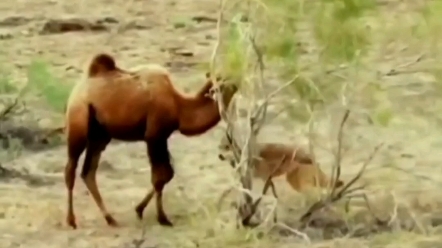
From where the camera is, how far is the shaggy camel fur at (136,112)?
1.71 metres

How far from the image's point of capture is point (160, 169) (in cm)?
175

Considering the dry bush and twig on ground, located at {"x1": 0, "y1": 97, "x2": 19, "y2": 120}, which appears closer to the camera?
the dry bush

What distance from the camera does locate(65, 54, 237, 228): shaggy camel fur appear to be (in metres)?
1.71

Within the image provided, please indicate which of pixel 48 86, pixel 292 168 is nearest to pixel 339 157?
pixel 292 168

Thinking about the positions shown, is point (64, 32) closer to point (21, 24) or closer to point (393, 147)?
point (21, 24)

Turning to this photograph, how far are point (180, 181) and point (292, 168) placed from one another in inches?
10.2

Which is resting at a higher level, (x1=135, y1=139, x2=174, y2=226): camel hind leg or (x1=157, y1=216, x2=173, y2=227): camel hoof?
Answer: (x1=135, y1=139, x2=174, y2=226): camel hind leg

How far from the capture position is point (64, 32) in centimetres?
276

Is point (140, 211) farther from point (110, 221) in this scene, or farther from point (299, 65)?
point (299, 65)

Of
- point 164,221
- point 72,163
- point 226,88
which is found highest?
point 226,88

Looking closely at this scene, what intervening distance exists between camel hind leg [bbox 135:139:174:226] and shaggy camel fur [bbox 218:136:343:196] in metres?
0.16

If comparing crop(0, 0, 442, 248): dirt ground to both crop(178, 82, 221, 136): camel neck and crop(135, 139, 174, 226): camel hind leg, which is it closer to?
crop(135, 139, 174, 226): camel hind leg

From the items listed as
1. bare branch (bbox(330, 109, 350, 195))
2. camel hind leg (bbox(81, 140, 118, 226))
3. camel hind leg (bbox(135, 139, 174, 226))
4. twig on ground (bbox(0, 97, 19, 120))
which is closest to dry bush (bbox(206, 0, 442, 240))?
bare branch (bbox(330, 109, 350, 195))

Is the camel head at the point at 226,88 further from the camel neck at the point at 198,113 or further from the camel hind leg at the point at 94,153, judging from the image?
the camel hind leg at the point at 94,153
